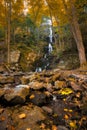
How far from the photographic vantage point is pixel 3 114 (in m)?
3.98

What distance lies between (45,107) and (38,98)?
355 mm

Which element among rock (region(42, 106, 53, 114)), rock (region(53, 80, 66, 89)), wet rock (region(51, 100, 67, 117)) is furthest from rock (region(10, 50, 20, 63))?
rock (region(42, 106, 53, 114))

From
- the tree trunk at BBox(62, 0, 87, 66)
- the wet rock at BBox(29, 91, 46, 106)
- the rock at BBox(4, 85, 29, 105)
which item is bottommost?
the wet rock at BBox(29, 91, 46, 106)

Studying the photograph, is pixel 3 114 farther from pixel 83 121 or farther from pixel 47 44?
pixel 47 44

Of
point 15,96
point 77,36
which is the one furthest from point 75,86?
point 77,36

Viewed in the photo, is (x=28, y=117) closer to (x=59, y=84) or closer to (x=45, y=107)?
(x=45, y=107)

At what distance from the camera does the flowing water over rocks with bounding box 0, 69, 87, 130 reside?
3.69 m

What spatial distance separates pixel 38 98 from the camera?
4570 millimetres

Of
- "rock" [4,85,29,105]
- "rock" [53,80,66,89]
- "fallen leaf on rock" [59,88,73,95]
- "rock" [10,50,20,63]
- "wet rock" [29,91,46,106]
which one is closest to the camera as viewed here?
"rock" [4,85,29,105]

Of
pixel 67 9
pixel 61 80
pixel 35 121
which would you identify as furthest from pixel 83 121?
pixel 67 9

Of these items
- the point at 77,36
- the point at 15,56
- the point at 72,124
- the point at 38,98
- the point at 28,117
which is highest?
the point at 77,36

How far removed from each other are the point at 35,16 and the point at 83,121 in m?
21.9

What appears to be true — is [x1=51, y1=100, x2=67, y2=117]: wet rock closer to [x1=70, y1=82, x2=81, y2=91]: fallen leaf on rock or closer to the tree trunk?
[x1=70, y1=82, x2=81, y2=91]: fallen leaf on rock

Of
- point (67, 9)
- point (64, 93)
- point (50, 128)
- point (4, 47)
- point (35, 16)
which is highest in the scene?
point (35, 16)
